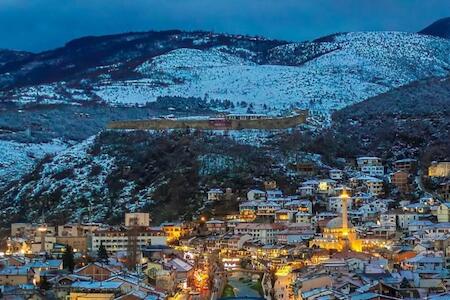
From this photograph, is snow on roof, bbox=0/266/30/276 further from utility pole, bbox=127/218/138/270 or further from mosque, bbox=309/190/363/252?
mosque, bbox=309/190/363/252

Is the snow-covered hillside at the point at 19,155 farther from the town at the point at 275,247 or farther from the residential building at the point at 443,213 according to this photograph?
the residential building at the point at 443,213

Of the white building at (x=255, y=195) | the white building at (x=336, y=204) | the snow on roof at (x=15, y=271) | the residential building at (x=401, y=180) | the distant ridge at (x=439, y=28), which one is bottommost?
the snow on roof at (x=15, y=271)

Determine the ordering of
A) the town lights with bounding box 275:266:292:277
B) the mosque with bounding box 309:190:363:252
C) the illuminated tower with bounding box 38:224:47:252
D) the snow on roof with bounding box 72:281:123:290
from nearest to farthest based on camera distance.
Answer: the snow on roof with bounding box 72:281:123:290, the town lights with bounding box 275:266:292:277, the illuminated tower with bounding box 38:224:47:252, the mosque with bounding box 309:190:363:252

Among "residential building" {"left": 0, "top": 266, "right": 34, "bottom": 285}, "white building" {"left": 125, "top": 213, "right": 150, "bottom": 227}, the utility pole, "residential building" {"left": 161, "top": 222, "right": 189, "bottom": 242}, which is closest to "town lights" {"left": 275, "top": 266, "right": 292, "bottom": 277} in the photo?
the utility pole

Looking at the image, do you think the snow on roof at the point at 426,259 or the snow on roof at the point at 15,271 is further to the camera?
the snow on roof at the point at 426,259

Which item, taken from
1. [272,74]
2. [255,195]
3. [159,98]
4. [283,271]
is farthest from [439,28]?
[283,271]

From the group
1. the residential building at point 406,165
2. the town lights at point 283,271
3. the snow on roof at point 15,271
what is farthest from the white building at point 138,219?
the snow on roof at point 15,271

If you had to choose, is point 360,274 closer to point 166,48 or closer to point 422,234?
point 422,234
